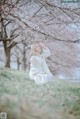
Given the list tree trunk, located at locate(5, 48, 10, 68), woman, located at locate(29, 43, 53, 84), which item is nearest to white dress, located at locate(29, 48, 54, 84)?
woman, located at locate(29, 43, 53, 84)

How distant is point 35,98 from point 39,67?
0.23 meters

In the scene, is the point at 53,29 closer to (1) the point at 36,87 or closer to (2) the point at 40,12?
(2) the point at 40,12

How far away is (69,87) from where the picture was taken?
1369 millimetres

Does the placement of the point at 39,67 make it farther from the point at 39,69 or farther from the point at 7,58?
the point at 7,58

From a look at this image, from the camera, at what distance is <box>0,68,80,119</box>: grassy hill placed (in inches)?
41.1

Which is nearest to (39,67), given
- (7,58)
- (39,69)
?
(39,69)

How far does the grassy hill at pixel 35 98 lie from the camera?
1.04m

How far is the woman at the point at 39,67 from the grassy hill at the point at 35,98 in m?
0.03

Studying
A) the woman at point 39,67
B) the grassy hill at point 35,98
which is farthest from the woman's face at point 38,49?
the grassy hill at point 35,98

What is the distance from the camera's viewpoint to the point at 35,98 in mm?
1179

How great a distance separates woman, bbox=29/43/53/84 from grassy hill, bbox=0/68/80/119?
0.09ft

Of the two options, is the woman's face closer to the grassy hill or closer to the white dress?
the white dress

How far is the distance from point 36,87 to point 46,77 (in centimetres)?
9

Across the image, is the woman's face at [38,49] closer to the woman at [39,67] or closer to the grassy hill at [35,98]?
the woman at [39,67]
